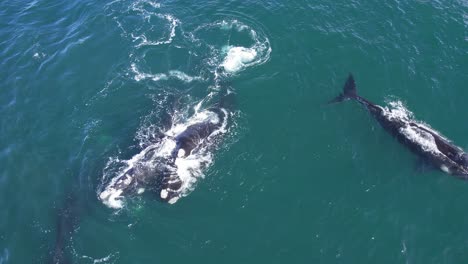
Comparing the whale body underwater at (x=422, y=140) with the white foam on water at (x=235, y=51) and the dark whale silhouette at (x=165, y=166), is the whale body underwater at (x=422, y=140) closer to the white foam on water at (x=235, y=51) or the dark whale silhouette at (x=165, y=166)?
the white foam on water at (x=235, y=51)

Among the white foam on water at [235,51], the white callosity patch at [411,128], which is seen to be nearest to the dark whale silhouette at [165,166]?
the white foam on water at [235,51]

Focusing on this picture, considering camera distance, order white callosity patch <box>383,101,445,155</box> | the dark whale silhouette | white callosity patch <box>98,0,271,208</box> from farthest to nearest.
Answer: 1. white callosity patch <box>98,0,271,208</box>
2. white callosity patch <box>383,101,445,155</box>
3. the dark whale silhouette

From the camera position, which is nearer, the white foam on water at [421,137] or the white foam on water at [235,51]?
the white foam on water at [421,137]

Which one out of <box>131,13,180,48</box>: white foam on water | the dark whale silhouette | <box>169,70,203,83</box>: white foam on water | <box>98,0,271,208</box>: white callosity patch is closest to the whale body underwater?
the dark whale silhouette

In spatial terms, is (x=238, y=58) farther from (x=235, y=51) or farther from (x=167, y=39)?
(x=167, y=39)

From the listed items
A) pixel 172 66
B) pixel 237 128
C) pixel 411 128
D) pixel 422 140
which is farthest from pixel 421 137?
pixel 172 66

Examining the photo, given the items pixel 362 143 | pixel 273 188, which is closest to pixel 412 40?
pixel 362 143

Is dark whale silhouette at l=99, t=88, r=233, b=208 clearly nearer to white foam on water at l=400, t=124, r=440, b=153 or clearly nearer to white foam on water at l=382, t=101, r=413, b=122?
white foam on water at l=382, t=101, r=413, b=122

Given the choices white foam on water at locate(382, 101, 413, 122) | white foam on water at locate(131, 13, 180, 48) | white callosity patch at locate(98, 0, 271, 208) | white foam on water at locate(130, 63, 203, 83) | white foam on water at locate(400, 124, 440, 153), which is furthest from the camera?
white foam on water at locate(131, 13, 180, 48)
